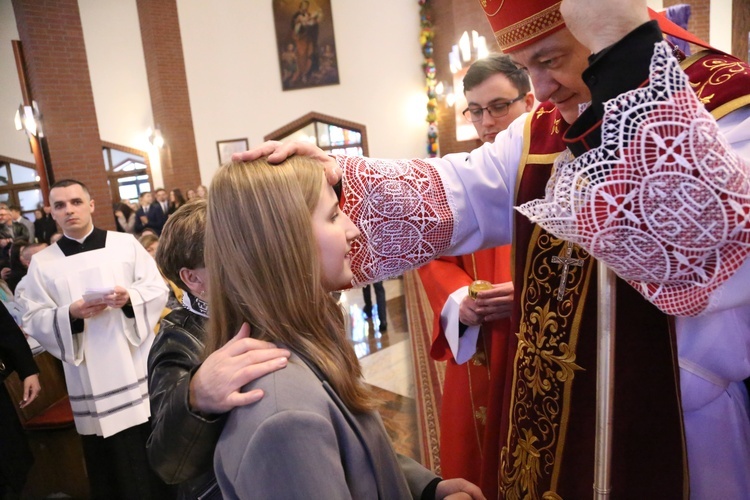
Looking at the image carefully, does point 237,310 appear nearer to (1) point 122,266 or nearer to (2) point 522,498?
(2) point 522,498

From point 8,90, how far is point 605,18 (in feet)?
46.3

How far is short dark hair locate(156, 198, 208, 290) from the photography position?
187cm

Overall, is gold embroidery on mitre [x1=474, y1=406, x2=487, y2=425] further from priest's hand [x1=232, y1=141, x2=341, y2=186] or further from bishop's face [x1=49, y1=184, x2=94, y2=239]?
bishop's face [x1=49, y1=184, x2=94, y2=239]

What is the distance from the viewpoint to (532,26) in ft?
3.59

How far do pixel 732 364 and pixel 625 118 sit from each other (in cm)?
57

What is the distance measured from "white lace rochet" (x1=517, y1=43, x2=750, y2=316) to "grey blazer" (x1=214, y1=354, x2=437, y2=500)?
1.69 ft

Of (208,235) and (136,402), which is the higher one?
(208,235)

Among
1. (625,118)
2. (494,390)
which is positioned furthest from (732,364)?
(494,390)

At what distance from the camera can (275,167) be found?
3.43 feet

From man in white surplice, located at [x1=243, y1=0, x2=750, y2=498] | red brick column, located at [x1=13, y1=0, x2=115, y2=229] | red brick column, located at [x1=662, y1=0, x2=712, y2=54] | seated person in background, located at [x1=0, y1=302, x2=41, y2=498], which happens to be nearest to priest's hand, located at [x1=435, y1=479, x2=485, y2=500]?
man in white surplice, located at [x1=243, y1=0, x2=750, y2=498]

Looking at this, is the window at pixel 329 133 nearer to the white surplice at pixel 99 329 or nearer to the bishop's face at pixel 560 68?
the white surplice at pixel 99 329

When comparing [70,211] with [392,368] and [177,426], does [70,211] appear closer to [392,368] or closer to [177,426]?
[177,426]

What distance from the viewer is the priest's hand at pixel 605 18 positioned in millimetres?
688

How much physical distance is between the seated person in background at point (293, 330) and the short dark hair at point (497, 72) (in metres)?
1.45
